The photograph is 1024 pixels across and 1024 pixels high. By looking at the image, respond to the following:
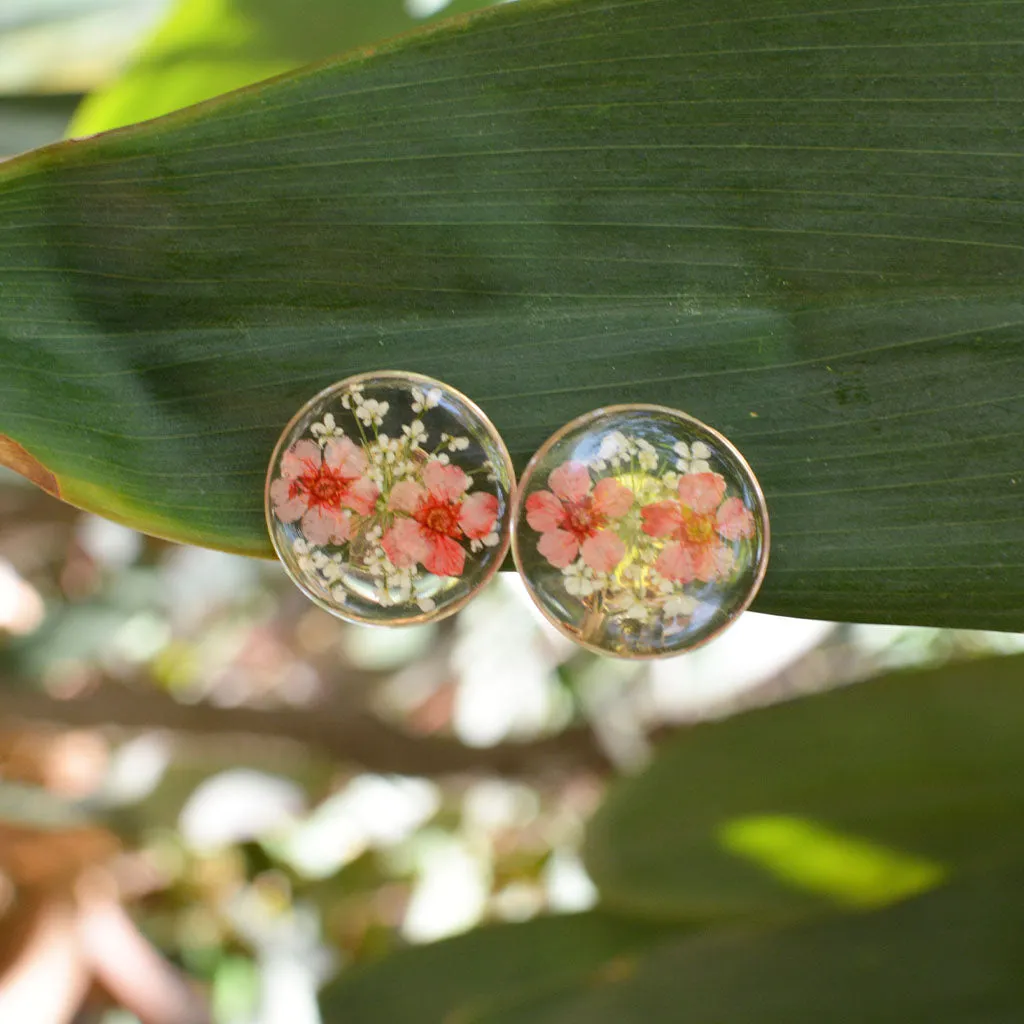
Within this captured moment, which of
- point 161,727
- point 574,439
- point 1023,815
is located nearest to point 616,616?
point 574,439

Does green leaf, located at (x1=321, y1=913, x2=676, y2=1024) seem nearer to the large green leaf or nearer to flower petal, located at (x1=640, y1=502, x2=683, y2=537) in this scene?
the large green leaf

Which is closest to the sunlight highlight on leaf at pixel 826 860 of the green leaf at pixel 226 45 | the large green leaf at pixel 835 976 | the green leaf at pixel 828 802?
the green leaf at pixel 828 802

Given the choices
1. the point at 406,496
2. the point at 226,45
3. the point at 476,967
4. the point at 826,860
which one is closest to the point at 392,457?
the point at 406,496

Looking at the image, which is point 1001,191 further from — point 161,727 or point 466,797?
point 466,797

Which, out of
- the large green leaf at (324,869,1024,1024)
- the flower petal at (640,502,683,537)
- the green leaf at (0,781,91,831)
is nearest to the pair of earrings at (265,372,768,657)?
the flower petal at (640,502,683,537)

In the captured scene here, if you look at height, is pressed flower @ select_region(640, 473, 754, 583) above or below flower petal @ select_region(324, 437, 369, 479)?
below

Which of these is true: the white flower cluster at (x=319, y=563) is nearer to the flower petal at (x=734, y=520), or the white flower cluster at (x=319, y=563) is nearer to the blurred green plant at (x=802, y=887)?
the flower petal at (x=734, y=520)

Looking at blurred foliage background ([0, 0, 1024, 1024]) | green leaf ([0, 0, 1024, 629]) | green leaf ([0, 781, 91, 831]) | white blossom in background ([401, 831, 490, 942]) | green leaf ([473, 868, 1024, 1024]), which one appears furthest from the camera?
white blossom in background ([401, 831, 490, 942])

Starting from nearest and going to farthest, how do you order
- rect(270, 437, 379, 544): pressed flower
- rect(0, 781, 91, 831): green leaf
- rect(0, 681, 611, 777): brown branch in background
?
rect(270, 437, 379, 544): pressed flower → rect(0, 681, 611, 777): brown branch in background → rect(0, 781, 91, 831): green leaf
